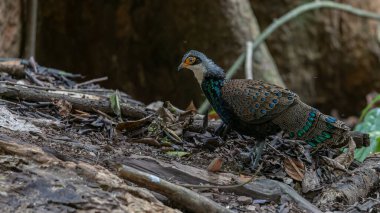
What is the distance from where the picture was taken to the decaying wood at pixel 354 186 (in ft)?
14.0

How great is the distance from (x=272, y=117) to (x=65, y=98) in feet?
5.35

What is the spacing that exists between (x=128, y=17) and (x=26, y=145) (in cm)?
589

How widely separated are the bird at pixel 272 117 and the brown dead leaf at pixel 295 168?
183 mm

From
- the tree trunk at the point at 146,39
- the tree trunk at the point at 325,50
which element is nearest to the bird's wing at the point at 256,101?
the tree trunk at the point at 146,39

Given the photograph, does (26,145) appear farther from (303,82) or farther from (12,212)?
(303,82)

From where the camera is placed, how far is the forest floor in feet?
11.6

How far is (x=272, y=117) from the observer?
14.9 feet

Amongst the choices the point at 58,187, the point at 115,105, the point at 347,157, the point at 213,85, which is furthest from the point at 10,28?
the point at 58,187

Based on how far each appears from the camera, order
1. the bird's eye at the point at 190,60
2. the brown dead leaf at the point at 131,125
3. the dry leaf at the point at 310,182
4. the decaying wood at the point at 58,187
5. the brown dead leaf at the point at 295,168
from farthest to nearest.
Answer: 1. the bird's eye at the point at 190,60
2. the brown dead leaf at the point at 131,125
3. the brown dead leaf at the point at 295,168
4. the dry leaf at the point at 310,182
5. the decaying wood at the point at 58,187

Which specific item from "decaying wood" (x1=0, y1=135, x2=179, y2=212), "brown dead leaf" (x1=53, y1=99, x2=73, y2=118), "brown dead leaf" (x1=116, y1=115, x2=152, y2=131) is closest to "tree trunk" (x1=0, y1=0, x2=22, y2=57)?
"brown dead leaf" (x1=53, y1=99, x2=73, y2=118)

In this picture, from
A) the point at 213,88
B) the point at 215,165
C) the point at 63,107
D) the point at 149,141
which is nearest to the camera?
the point at 215,165

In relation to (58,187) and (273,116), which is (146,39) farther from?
(58,187)

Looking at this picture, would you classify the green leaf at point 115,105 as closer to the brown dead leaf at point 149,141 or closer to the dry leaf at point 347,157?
the brown dead leaf at point 149,141

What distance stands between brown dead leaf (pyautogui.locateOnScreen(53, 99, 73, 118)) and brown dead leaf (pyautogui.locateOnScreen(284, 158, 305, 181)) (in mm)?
1681
